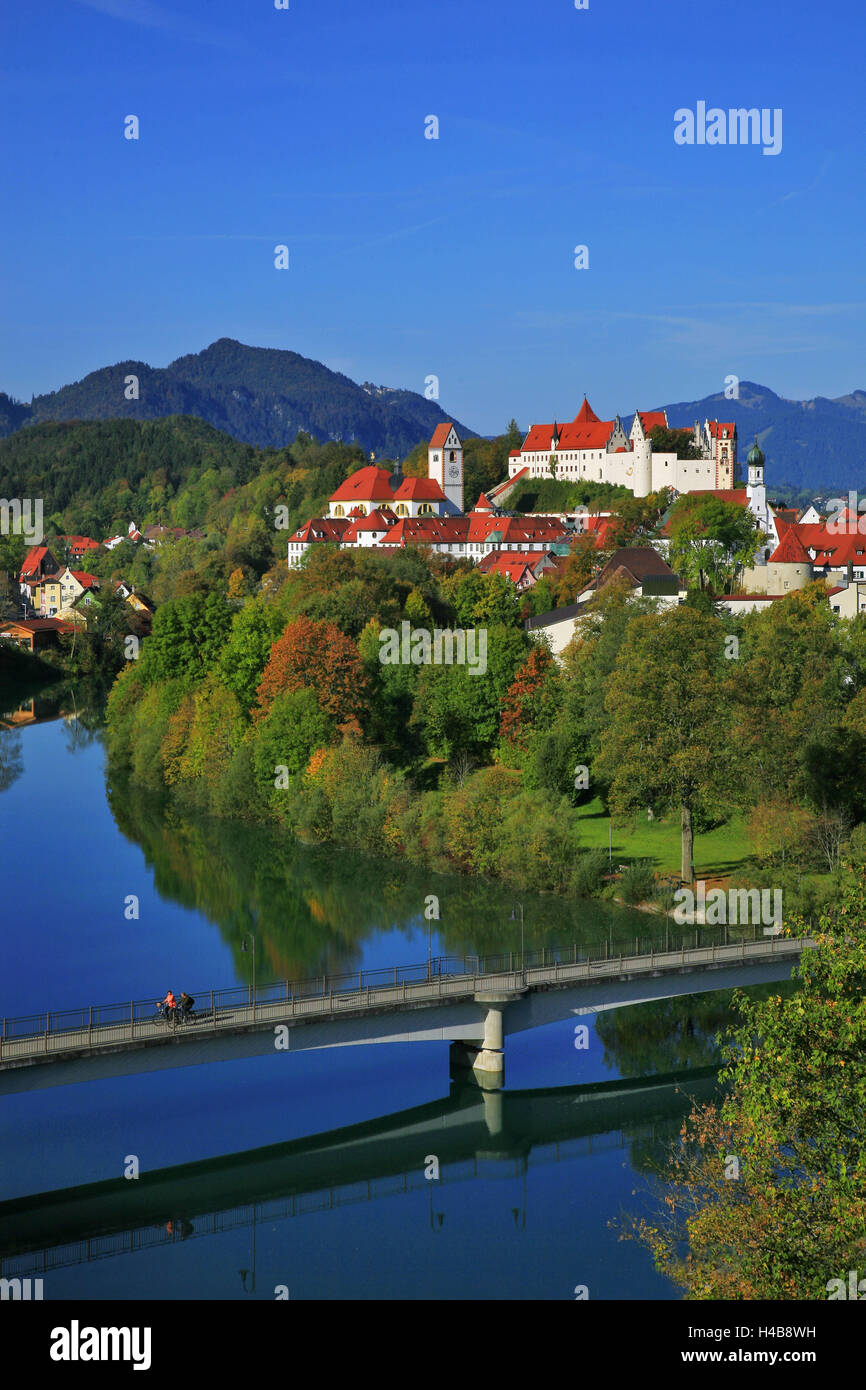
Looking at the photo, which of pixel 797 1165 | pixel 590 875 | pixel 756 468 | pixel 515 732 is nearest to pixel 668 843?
pixel 590 875

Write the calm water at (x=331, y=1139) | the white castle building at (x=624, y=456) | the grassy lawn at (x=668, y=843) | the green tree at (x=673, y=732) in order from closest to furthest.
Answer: the calm water at (x=331, y=1139)
the green tree at (x=673, y=732)
the grassy lawn at (x=668, y=843)
the white castle building at (x=624, y=456)

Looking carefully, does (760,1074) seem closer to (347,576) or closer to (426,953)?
(426,953)

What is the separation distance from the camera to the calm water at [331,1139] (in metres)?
20.2

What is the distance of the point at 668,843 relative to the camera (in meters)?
39.9

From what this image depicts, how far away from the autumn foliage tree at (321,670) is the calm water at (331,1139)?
1075 centimetres

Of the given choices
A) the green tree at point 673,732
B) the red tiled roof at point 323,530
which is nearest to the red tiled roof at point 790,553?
the red tiled roof at point 323,530

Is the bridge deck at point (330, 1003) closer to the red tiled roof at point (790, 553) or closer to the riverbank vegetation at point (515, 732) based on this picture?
the riverbank vegetation at point (515, 732)

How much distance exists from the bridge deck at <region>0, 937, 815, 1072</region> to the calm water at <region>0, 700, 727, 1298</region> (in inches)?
58.7

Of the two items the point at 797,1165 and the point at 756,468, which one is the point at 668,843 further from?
the point at 756,468

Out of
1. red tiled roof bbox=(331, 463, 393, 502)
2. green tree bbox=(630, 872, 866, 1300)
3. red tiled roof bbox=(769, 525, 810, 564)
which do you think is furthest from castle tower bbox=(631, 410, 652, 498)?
green tree bbox=(630, 872, 866, 1300)

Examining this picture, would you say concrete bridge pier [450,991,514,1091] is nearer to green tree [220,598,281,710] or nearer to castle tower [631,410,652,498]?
green tree [220,598,281,710]

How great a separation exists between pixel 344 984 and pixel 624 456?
228 feet
